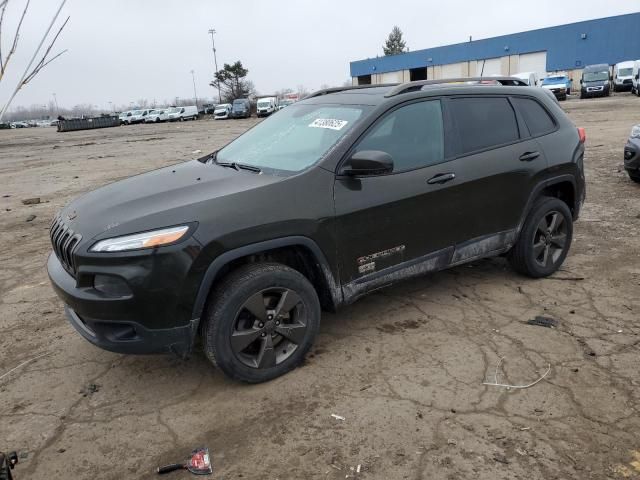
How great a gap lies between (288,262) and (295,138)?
1006 mm

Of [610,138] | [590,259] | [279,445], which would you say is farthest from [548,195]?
[610,138]

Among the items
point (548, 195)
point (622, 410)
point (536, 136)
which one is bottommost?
point (622, 410)

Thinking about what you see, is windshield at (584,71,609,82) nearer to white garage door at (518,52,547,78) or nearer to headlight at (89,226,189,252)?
white garage door at (518,52,547,78)

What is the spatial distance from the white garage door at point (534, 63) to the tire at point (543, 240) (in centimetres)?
5475

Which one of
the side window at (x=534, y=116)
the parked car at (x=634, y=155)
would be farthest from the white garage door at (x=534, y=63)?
the side window at (x=534, y=116)

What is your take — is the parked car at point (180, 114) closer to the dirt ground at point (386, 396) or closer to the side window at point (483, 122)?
the dirt ground at point (386, 396)

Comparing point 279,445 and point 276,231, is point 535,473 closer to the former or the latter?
point 279,445

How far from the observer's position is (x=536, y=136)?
4.41 m

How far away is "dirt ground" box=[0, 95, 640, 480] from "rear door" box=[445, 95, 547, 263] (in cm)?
60

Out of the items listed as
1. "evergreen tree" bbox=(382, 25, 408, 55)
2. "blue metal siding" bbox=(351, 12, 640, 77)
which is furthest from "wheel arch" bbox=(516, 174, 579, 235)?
"evergreen tree" bbox=(382, 25, 408, 55)

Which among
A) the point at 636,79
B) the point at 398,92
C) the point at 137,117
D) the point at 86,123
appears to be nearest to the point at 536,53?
the point at 636,79

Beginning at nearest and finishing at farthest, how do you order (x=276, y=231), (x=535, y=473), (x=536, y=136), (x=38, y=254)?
(x=535, y=473), (x=276, y=231), (x=536, y=136), (x=38, y=254)

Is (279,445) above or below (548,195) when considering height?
below

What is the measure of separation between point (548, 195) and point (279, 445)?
3.38 metres
